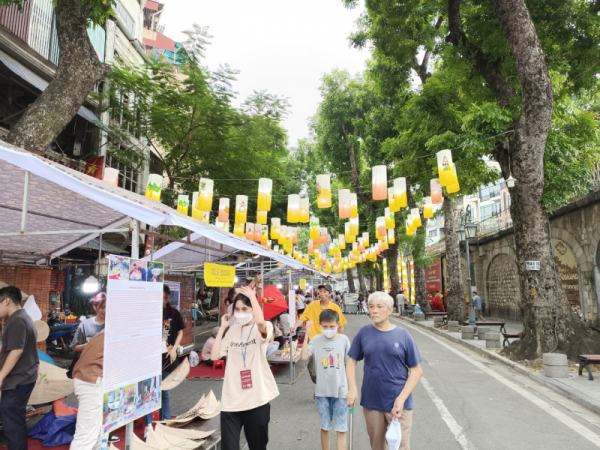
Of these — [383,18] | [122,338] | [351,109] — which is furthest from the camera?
[351,109]

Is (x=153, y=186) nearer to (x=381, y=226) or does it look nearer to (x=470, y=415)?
(x=470, y=415)

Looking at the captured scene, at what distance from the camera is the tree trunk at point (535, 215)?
9.60 m

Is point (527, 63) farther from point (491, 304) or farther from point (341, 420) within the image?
point (491, 304)

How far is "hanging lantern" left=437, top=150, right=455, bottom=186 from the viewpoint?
1034 cm

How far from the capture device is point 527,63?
31.8 ft

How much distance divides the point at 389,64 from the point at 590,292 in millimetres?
11789

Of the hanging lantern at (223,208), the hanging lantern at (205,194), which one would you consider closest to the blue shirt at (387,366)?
the hanging lantern at (205,194)

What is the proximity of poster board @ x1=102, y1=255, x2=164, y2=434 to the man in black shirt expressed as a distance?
141 cm

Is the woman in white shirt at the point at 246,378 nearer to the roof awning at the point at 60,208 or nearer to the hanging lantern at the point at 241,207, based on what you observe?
the roof awning at the point at 60,208

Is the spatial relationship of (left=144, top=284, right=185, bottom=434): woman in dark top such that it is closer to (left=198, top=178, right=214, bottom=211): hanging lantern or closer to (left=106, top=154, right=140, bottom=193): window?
(left=198, top=178, right=214, bottom=211): hanging lantern

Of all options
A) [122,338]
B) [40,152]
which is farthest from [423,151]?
[122,338]

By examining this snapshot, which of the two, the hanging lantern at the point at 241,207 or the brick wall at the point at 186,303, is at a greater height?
the hanging lantern at the point at 241,207

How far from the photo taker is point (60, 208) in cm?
553

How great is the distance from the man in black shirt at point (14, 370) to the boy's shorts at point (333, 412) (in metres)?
3.02
